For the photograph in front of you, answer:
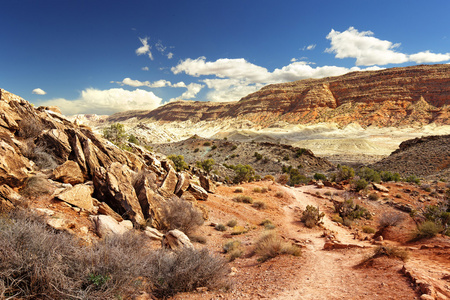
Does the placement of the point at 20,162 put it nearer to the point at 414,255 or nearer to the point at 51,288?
the point at 51,288

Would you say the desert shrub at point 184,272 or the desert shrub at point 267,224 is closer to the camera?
the desert shrub at point 184,272

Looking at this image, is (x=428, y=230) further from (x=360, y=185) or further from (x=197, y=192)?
(x=360, y=185)

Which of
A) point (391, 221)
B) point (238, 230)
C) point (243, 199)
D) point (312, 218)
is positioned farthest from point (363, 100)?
point (238, 230)

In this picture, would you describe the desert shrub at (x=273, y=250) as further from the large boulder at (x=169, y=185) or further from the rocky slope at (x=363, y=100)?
the rocky slope at (x=363, y=100)

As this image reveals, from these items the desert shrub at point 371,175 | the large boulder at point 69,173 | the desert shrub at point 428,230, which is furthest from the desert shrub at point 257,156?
the large boulder at point 69,173

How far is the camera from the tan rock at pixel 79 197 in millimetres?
7699

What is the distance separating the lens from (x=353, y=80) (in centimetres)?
11956

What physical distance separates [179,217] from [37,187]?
478cm

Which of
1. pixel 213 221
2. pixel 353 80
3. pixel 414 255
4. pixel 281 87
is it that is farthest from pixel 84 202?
pixel 281 87

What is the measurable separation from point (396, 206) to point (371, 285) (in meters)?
13.3

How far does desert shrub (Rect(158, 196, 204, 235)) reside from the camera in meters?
9.37

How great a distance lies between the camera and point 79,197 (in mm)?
7996

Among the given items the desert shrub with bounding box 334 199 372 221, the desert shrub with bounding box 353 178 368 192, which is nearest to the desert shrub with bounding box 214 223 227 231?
the desert shrub with bounding box 334 199 372 221

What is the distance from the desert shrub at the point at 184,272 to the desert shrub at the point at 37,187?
186 inches
